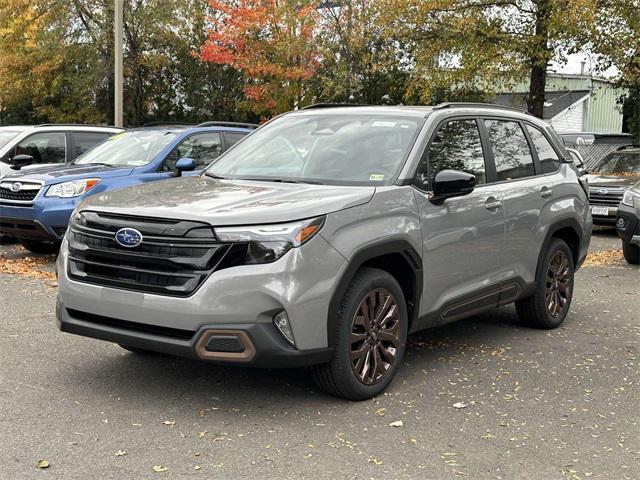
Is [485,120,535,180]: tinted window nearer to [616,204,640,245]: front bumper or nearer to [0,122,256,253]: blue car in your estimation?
[0,122,256,253]: blue car

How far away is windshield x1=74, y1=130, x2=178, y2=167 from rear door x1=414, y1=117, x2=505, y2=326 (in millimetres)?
5215

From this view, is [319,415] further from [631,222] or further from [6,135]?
[6,135]

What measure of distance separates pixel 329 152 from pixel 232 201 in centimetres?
112

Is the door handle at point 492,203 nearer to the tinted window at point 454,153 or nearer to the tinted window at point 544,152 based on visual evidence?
the tinted window at point 454,153

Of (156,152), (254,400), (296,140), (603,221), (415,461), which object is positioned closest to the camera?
(415,461)

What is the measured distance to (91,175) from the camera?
31.1 feet

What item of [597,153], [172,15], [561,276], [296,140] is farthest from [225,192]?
[172,15]

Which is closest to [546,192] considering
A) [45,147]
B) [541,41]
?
[45,147]

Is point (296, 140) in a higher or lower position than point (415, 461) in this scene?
higher

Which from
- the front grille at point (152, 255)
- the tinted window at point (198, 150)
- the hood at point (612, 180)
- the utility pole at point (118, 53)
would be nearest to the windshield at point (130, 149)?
the tinted window at point (198, 150)

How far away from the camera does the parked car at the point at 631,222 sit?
10188mm

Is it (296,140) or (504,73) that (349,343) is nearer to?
(296,140)

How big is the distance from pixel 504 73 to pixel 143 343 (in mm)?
15462

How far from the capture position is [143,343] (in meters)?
4.38
